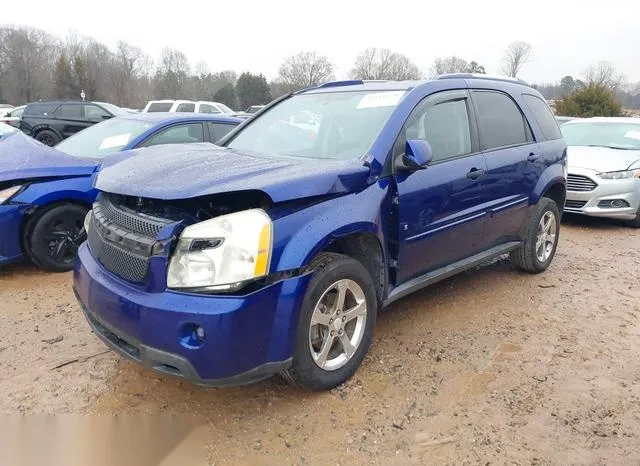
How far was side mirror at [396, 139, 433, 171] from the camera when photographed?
3.13 meters

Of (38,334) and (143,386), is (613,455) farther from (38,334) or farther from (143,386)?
(38,334)

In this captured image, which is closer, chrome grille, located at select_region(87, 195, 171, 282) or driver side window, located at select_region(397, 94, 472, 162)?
chrome grille, located at select_region(87, 195, 171, 282)

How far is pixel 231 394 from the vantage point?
300 centimetres

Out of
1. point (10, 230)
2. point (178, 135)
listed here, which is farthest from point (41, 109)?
point (10, 230)

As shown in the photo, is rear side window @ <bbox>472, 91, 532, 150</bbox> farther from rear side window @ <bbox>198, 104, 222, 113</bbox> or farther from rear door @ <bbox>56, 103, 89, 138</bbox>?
rear side window @ <bbox>198, 104, 222, 113</bbox>

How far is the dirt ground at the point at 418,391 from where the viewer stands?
2.56 meters

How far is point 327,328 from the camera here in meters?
2.92

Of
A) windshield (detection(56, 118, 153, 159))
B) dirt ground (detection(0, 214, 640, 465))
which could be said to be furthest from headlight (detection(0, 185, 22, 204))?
windshield (detection(56, 118, 153, 159))

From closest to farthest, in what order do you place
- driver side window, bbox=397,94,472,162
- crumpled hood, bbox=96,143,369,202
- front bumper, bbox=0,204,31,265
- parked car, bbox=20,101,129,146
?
crumpled hood, bbox=96,143,369,202 < driver side window, bbox=397,94,472,162 < front bumper, bbox=0,204,31,265 < parked car, bbox=20,101,129,146

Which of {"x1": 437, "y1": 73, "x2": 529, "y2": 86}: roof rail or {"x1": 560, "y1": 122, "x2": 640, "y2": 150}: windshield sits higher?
{"x1": 437, "y1": 73, "x2": 529, "y2": 86}: roof rail

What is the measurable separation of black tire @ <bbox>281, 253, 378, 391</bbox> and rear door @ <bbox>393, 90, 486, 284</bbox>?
0.44m

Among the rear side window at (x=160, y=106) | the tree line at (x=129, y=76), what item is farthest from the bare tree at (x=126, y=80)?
the rear side window at (x=160, y=106)

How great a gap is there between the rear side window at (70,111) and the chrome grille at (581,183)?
15085mm

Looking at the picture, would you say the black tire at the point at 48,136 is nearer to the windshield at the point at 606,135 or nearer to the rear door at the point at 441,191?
the windshield at the point at 606,135
